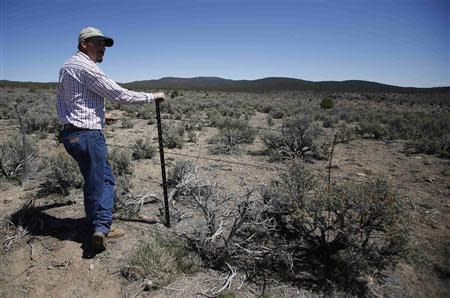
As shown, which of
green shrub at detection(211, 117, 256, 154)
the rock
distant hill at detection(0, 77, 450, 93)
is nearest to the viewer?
the rock

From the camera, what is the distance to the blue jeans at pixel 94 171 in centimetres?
306

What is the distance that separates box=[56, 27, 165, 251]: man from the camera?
9.82 feet

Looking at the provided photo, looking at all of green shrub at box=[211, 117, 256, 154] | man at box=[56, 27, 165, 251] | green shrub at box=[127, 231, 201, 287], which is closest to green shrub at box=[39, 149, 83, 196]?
man at box=[56, 27, 165, 251]

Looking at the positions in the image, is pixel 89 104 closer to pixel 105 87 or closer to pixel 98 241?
pixel 105 87

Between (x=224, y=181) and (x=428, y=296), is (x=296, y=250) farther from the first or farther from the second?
(x=224, y=181)

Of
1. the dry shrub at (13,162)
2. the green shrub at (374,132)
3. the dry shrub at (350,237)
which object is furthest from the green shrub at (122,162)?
the green shrub at (374,132)

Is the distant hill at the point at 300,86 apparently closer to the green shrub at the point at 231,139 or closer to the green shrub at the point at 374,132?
the green shrub at the point at 231,139

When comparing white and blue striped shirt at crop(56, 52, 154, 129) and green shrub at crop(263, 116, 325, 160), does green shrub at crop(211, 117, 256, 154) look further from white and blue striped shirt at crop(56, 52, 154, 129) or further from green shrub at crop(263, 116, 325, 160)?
white and blue striped shirt at crop(56, 52, 154, 129)

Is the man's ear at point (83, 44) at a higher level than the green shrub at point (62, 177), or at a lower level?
higher

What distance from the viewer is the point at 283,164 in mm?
7129

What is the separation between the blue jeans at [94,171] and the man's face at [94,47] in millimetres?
753

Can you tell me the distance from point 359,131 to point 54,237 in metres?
10.9

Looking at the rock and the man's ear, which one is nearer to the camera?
the rock

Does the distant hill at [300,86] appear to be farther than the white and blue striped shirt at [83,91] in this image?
Yes
